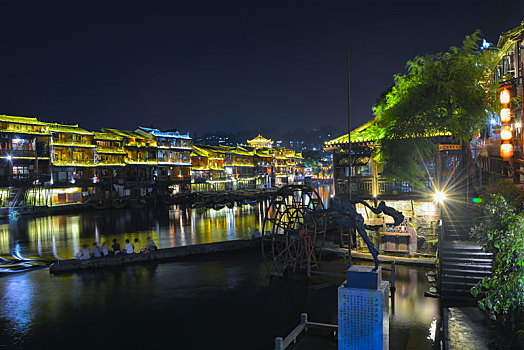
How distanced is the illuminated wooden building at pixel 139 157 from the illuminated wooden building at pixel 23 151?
15.1 meters

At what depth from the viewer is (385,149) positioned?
21469mm

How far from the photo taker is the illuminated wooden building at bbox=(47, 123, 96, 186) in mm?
63969

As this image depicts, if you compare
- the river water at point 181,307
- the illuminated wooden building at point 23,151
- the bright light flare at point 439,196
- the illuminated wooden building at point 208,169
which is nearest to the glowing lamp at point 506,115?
the bright light flare at point 439,196

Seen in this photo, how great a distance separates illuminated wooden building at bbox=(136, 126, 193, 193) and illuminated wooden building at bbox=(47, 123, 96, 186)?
516 inches

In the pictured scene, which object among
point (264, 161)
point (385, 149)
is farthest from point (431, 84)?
point (264, 161)

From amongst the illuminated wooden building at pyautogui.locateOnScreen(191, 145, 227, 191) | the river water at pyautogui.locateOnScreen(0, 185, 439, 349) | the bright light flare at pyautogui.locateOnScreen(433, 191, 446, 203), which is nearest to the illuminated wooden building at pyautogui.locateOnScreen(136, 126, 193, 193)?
the illuminated wooden building at pyautogui.locateOnScreen(191, 145, 227, 191)

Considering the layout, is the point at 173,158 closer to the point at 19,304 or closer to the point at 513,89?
the point at 19,304

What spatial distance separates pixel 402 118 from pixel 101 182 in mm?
63535

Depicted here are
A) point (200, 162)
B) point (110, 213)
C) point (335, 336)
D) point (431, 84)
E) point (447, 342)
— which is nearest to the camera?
point (447, 342)

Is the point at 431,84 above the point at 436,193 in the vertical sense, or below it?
above

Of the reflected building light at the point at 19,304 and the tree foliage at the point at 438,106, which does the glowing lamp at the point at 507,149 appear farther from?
the reflected building light at the point at 19,304

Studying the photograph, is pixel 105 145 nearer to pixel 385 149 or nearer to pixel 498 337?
pixel 385 149

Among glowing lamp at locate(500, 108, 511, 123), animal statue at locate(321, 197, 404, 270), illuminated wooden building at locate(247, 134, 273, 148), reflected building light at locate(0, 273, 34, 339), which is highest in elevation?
illuminated wooden building at locate(247, 134, 273, 148)

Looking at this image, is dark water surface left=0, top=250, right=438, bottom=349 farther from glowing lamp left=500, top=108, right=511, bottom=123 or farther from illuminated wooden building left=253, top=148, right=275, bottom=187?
illuminated wooden building left=253, top=148, right=275, bottom=187
